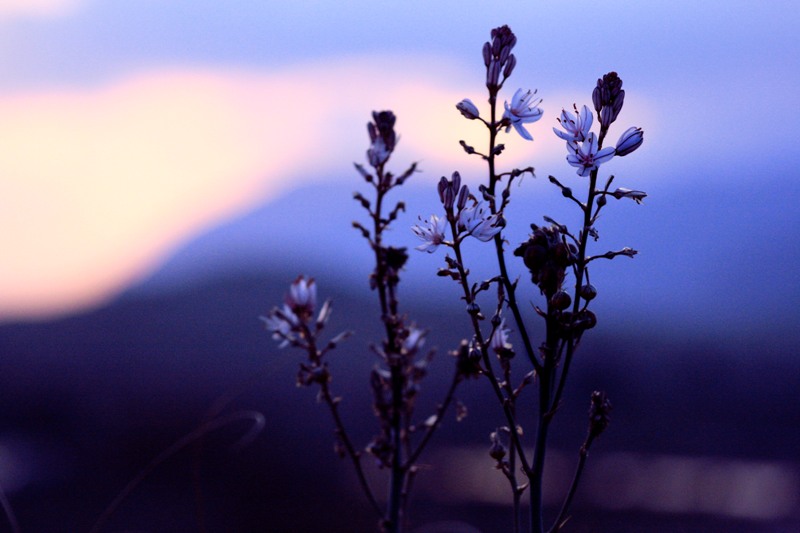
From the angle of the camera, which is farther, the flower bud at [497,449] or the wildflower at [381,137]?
the wildflower at [381,137]

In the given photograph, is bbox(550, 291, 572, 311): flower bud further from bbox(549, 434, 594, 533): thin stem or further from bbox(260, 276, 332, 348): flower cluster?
bbox(260, 276, 332, 348): flower cluster

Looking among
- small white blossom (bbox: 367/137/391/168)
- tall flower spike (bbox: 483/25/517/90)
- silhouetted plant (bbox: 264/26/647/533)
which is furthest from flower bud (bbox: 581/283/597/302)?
small white blossom (bbox: 367/137/391/168)

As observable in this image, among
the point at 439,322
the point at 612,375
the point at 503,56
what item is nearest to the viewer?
the point at 503,56

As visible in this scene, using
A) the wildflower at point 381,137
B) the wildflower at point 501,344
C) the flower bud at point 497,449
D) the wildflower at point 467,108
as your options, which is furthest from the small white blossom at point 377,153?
the flower bud at point 497,449

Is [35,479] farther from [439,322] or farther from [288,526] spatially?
[439,322]

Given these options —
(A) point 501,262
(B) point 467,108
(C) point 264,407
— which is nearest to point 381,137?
(B) point 467,108

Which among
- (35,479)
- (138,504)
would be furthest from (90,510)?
(35,479)

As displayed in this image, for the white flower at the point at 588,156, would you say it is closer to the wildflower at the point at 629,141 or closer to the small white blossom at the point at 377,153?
the wildflower at the point at 629,141

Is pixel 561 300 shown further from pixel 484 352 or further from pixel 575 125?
pixel 575 125
